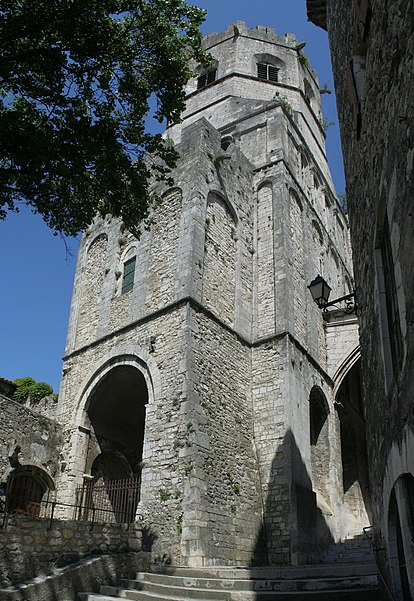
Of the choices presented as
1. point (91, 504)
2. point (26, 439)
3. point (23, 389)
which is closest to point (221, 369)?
point (91, 504)

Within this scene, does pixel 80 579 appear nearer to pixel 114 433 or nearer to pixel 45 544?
pixel 45 544

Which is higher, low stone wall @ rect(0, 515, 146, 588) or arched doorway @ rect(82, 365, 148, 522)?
arched doorway @ rect(82, 365, 148, 522)

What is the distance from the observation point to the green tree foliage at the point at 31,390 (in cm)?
2049

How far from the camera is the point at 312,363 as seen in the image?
1566 centimetres

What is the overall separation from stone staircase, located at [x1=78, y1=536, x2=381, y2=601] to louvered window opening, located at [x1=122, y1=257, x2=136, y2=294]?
823 cm

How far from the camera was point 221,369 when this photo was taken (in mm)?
13250

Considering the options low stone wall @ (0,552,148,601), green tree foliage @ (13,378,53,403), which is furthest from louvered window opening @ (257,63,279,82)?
low stone wall @ (0,552,148,601)

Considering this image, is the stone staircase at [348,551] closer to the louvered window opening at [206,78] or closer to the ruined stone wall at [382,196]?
the ruined stone wall at [382,196]

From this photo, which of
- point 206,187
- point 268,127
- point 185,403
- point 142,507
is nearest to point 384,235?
point 185,403

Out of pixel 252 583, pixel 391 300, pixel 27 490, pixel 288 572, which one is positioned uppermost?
pixel 391 300

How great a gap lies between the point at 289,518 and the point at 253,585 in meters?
4.90

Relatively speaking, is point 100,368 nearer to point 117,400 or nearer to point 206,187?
point 117,400

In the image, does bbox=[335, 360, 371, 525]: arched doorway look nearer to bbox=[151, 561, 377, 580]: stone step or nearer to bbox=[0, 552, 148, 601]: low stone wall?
bbox=[151, 561, 377, 580]: stone step

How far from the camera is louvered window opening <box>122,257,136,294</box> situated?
613 inches
